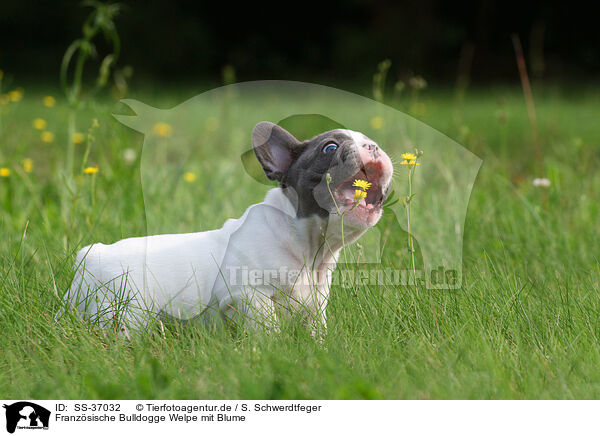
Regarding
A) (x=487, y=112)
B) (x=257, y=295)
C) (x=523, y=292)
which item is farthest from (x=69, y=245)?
(x=487, y=112)

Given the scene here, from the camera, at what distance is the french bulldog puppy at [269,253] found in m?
1.82

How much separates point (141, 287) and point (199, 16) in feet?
34.8

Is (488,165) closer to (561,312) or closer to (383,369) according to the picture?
(561,312)

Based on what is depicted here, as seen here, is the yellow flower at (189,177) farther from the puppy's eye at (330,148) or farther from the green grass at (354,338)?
the puppy's eye at (330,148)

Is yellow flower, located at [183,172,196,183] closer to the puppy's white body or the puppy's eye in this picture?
the puppy's white body

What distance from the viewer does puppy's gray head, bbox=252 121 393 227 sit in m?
1.80

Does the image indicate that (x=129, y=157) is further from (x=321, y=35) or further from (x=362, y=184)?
(x=321, y=35)

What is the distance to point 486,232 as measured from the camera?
2.86 meters

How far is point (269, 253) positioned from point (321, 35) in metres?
10.6

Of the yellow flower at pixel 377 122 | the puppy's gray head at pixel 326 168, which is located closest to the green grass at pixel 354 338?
the puppy's gray head at pixel 326 168

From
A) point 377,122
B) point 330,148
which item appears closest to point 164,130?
point 377,122
